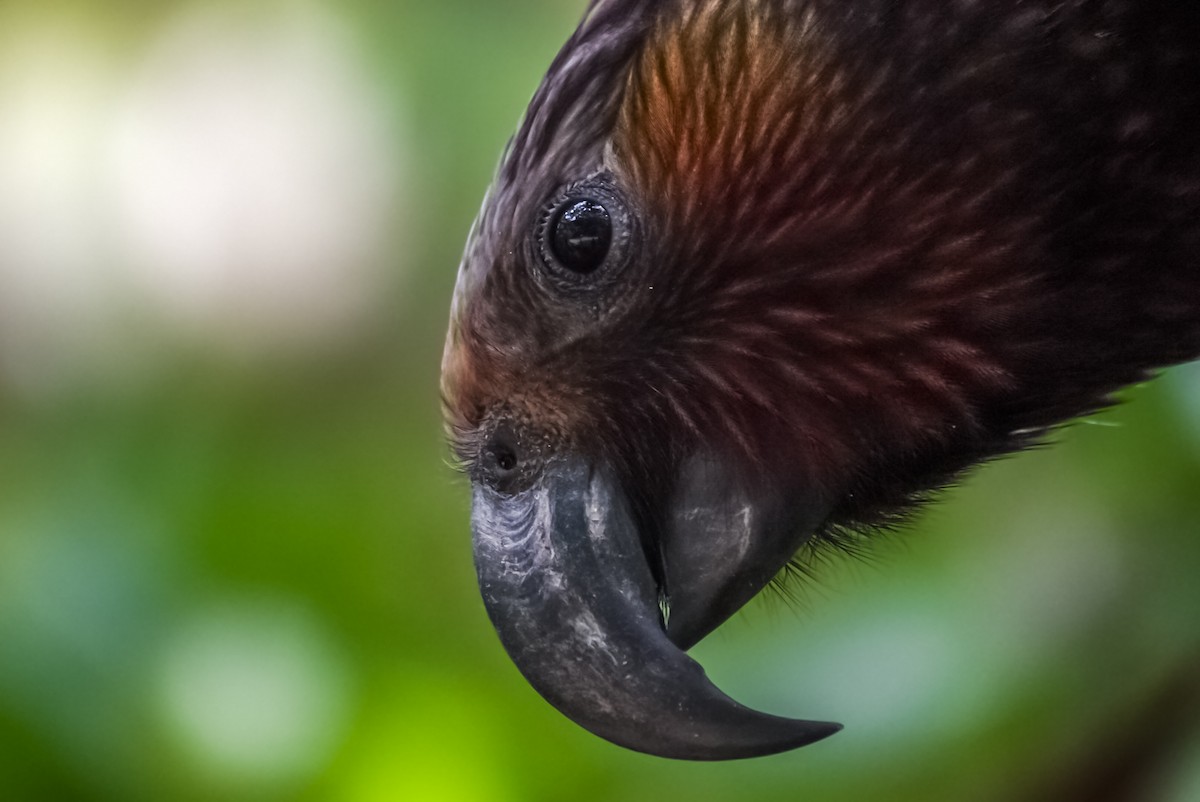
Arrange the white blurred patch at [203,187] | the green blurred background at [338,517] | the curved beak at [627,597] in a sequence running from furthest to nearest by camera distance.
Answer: the white blurred patch at [203,187] → the green blurred background at [338,517] → the curved beak at [627,597]

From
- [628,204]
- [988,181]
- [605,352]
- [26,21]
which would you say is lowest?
[26,21]

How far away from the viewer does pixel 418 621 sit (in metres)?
1.77

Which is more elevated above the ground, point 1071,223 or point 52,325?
point 1071,223

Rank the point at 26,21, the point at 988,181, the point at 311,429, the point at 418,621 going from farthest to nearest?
the point at 26,21 < the point at 311,429 < the point at 418,621 < the point at 988,181

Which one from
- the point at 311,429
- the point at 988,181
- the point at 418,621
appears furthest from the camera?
the point at 311,429

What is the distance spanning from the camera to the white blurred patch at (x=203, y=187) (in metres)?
2.12

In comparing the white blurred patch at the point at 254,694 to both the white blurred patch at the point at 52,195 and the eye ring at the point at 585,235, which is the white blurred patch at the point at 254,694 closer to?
the white blurred patch at the point at 52,195

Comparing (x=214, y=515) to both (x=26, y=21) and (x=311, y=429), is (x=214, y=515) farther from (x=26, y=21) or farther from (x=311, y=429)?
(x=26, y=21)

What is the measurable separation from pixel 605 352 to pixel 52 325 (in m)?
1.55

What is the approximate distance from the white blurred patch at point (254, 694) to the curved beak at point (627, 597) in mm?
805

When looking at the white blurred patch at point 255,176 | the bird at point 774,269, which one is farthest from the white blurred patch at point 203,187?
the bird at point 774,269

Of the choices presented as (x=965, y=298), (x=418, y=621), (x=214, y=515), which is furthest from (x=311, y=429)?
(x=965, y=298)

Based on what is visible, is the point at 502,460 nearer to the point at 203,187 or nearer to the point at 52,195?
the point at 203,187

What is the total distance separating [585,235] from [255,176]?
1433 mm
